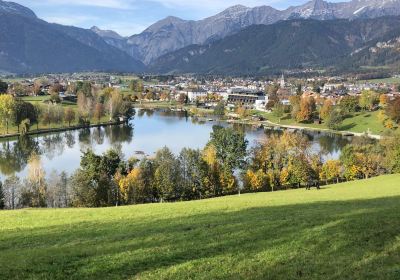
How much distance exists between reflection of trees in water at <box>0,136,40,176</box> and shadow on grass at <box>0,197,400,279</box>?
51.1 meters

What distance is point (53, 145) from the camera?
289 feet

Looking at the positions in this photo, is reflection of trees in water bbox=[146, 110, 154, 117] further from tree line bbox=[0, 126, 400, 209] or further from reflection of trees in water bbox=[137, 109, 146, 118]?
tree line bbox=[0, 126, 400, 209]

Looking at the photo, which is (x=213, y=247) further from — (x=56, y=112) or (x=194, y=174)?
(x=56, y=112)

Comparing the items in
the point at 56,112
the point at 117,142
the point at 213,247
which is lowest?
the point at 117,142

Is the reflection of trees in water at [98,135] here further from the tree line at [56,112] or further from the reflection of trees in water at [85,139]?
the tree line at [56,112]

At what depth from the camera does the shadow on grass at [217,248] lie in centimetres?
1069

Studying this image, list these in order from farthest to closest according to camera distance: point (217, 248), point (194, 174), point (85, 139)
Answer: point (85, 139) → point (194, 174) → point (217, 248)

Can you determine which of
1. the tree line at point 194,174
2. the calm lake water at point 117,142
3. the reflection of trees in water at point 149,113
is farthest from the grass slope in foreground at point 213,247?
the reflection of trees in water at point 149,113

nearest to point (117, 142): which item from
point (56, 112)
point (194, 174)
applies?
point (56, 112)

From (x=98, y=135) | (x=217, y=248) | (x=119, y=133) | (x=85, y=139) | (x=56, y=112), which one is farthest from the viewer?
(x=56, y=112)

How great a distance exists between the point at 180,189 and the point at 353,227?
32901 millimetres

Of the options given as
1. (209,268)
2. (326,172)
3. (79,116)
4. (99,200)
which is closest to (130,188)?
(99,200)

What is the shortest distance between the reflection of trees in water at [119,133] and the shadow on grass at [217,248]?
78921 mm

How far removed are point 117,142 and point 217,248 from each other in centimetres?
8193
